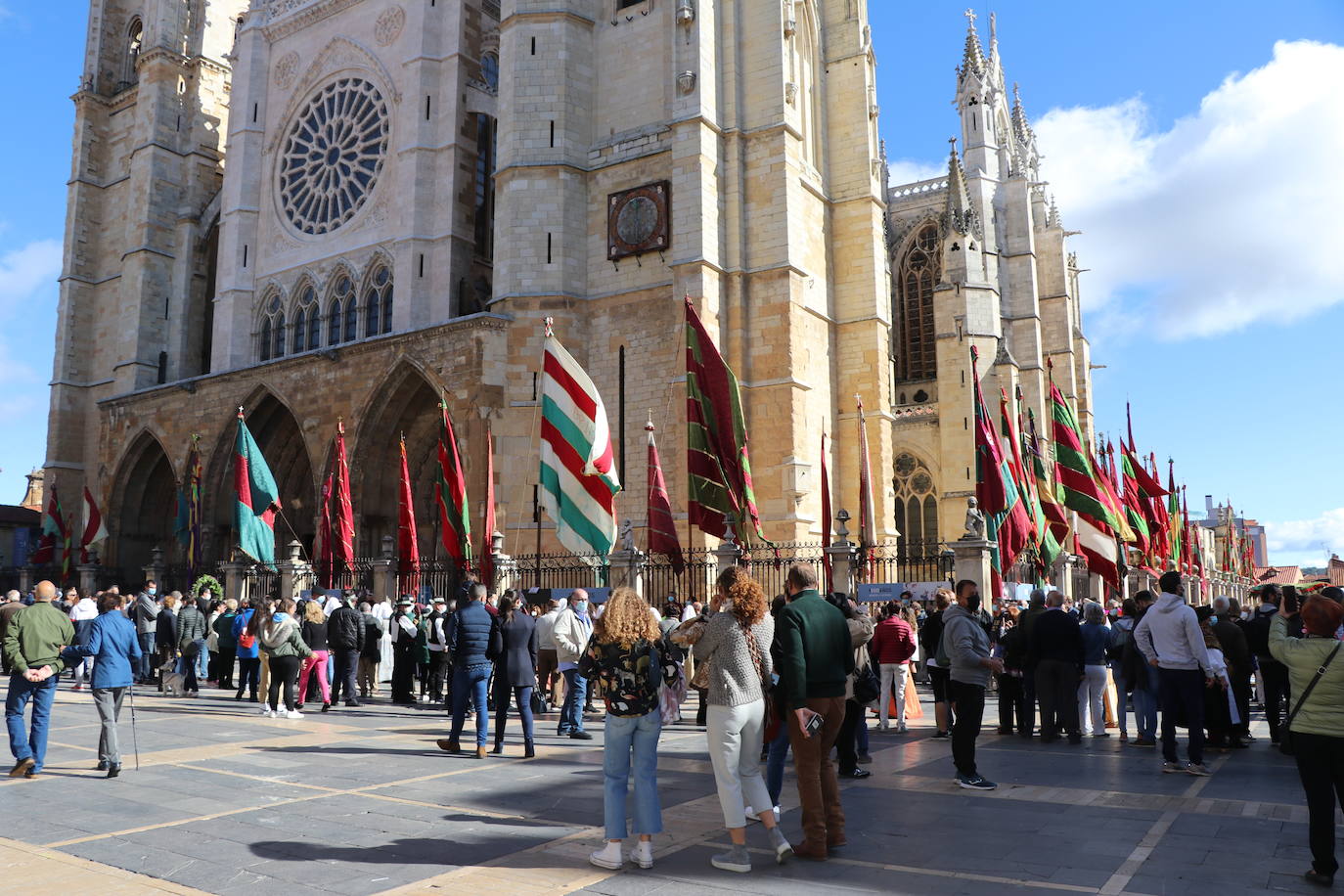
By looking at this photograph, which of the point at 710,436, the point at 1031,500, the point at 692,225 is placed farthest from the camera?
the point at 692,225

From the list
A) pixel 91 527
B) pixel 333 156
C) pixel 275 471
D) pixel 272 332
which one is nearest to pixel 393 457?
pixel 275 471

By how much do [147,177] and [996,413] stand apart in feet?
88.3

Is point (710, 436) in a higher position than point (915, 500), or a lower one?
lower

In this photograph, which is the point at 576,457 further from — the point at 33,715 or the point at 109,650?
the point at 33,715

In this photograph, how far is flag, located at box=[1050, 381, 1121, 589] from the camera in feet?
53.4

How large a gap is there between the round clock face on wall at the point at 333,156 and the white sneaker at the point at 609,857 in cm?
2437

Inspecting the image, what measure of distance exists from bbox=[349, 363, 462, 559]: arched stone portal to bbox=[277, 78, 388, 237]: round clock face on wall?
6.24 m

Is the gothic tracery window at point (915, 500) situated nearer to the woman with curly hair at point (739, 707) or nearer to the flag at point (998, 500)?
the flag at point (998, 500)

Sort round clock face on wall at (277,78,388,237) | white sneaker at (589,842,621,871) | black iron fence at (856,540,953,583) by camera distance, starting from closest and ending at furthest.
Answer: white sneaker at (589,842,621,871) → black iron fence at (856,540,953,583) → round clock face on wall at (277,78,388,237)

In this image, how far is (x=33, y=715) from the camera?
7.55 meters

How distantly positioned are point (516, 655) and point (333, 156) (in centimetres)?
2244

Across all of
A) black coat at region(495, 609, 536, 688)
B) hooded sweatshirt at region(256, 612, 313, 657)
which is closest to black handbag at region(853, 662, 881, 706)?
black coat at region(495, 609, 536, 688)

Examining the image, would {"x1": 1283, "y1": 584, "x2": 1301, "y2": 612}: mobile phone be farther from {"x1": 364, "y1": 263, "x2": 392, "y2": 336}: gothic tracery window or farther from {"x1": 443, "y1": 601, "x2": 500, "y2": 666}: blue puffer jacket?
{"x1": 364, "y1": 263, "x2": 392, "y2": 336}: gothic tracery window

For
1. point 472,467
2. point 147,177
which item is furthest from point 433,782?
point 147,177
